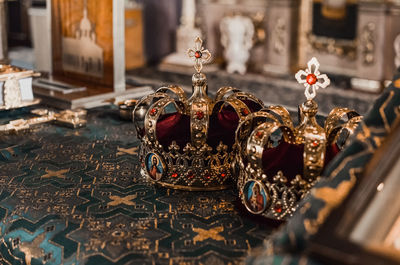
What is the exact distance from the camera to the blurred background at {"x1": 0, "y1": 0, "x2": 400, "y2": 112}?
18.2 feet

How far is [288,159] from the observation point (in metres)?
1.53

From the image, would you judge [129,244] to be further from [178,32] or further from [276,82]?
[178,32]

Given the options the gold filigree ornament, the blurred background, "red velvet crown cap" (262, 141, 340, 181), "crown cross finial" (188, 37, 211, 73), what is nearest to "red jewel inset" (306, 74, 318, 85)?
the gold filigree ornament

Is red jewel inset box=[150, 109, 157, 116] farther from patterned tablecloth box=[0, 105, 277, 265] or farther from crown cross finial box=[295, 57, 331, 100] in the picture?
crown cross finial box=[295, 57, 331, 100]

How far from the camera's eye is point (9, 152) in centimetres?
218

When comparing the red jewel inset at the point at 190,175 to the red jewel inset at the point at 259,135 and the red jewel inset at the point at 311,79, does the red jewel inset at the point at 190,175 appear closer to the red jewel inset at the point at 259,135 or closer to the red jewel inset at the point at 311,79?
the red jewel inset at the point at 259,135

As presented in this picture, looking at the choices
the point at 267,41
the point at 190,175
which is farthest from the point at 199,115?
the point at 267,41

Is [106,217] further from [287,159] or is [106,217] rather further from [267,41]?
[267,41]

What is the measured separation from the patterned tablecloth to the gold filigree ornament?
0.09m

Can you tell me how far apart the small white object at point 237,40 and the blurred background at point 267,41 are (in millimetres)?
12

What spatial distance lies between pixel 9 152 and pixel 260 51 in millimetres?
4964

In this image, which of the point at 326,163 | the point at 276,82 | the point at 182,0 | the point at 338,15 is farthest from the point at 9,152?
the point at 182,0

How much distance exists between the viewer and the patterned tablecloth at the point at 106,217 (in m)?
1.41

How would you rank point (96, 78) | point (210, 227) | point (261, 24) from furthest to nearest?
point (261, 24)
point (96, 78)
point (210, 227)
